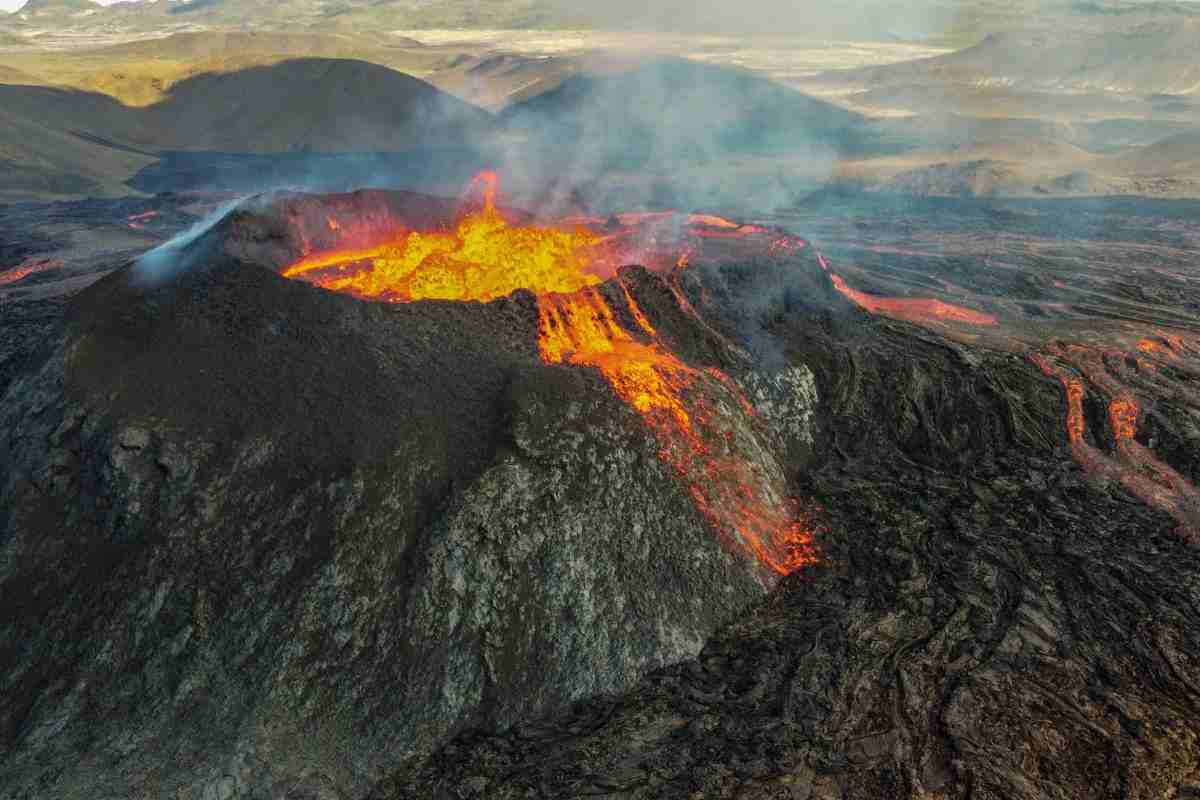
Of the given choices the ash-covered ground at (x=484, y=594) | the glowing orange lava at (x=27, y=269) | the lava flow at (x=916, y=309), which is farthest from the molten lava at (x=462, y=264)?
the glowing orange lava at (x=27, y=269)

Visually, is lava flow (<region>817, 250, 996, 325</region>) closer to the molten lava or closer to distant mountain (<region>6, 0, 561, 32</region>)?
the molten lava

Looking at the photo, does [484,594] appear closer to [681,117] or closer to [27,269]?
[27,269]

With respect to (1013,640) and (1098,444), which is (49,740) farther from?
(1098,444)

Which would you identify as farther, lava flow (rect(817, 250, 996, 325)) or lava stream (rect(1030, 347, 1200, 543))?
lava flow (rect(817, 250, 996, 325))

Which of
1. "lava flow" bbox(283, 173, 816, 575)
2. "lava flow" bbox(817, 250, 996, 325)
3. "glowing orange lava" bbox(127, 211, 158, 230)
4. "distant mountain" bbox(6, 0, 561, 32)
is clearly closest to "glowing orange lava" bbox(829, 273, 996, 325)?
"lava flow" bbox(817, 250, 996, 325)

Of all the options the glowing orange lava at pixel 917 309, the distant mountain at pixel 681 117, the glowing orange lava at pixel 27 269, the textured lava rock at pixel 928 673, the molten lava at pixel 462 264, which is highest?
the molten lava at pixel 462 264

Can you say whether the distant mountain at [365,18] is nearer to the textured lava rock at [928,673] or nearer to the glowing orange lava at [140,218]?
the glowing orange lava at [140,218]

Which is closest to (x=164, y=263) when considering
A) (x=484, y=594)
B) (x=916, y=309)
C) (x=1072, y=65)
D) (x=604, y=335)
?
(x=604, y=335)
